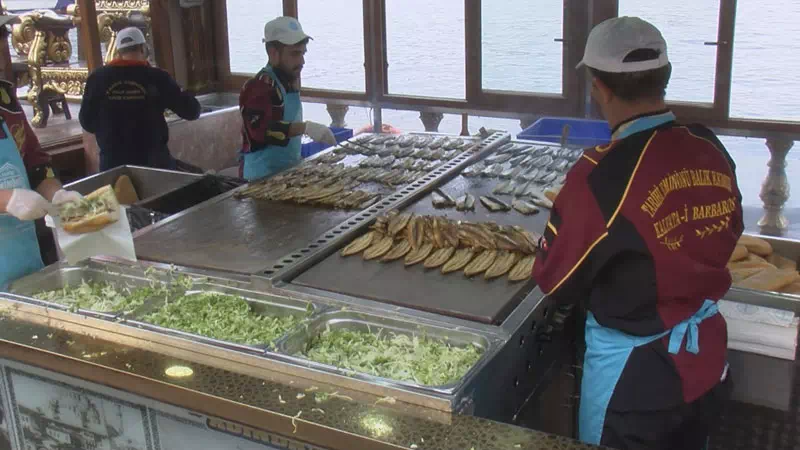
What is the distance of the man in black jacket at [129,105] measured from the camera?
4285mm

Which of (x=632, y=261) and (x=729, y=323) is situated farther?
(x=729, y=323)

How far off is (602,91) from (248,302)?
1.11 meters

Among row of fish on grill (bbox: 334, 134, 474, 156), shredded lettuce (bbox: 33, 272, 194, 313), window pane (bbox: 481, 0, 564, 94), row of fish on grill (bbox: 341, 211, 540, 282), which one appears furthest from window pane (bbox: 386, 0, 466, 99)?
shredded lettuce (bbox: 33, 272, 194, 313)

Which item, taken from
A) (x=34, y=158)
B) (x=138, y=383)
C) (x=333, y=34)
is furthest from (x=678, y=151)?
(x=333, y=34)

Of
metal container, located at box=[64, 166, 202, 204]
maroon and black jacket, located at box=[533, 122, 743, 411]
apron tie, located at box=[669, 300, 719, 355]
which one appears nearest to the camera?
maroon and black jacket, located at box=[533, 122, 743, 411]

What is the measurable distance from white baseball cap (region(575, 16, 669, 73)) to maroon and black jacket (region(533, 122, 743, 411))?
0.15 metres

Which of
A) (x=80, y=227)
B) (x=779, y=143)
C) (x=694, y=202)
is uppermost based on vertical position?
(x=694, y=202)

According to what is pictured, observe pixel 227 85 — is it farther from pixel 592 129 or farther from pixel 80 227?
pixel 80 227

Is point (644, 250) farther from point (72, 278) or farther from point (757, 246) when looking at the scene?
point (72, 278)

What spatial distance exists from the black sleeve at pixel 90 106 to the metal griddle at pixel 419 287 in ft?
8.34

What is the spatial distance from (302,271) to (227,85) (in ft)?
16.1

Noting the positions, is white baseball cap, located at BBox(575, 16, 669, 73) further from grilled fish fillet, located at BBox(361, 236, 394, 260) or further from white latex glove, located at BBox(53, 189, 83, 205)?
white latex glove, located at BBox(53, 189, 83, 205)

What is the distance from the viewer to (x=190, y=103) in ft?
→ 14.9

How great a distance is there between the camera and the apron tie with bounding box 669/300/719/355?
5.87 feet
